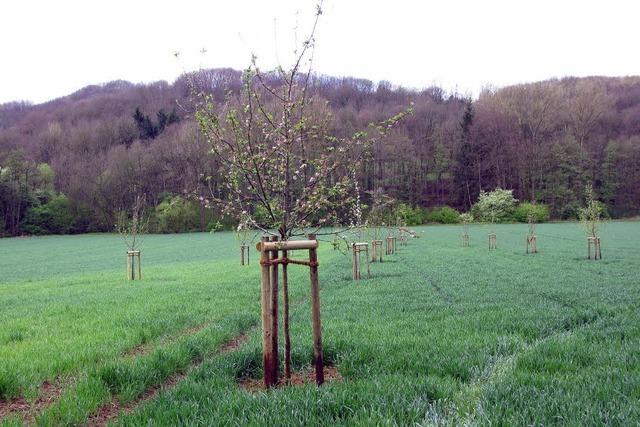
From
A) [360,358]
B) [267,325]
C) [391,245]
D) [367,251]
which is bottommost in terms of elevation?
[391,245]

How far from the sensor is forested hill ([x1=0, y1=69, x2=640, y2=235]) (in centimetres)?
7475

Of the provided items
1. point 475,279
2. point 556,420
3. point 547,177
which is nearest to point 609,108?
point 547,177

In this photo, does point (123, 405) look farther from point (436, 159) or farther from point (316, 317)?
point (436, 159)

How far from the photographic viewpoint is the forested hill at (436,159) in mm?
74750

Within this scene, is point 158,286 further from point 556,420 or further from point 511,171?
point 511,171

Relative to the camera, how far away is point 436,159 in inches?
3253

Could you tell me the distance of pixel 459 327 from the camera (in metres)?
7.78

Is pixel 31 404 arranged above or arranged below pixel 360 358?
below

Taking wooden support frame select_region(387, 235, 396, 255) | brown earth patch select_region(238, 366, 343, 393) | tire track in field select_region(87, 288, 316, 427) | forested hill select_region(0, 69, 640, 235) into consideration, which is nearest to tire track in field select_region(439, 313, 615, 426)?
brown earth patch select_region(238, 366, 343, 393)

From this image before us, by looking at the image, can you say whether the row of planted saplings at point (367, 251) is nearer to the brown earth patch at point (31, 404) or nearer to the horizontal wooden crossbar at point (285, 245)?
the horizontal wooden crossbar at point (285, 245)

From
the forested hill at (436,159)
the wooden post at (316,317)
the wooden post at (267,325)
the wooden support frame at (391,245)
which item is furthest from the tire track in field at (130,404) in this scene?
the forested hill at (436,159)

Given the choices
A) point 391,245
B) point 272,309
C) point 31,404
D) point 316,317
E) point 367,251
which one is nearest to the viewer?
point 31,404

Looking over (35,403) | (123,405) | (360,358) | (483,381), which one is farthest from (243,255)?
(483,381)

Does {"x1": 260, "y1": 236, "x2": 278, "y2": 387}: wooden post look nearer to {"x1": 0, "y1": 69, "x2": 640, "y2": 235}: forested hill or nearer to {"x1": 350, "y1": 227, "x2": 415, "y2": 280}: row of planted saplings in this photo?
{"x1": 350, "y1": 227, "x2": 415, "y2": 280}: row of planted saplings
